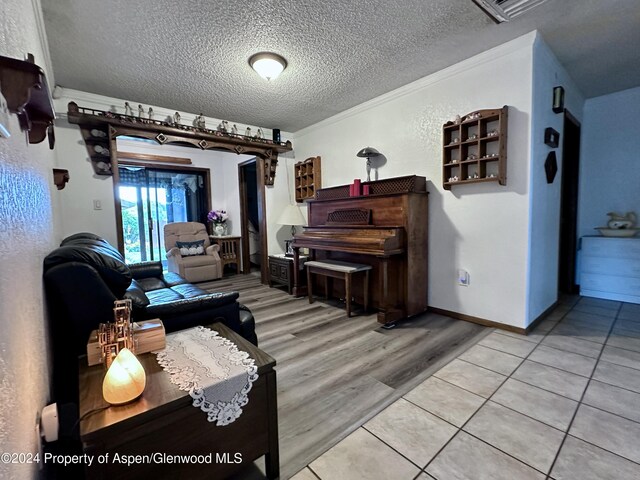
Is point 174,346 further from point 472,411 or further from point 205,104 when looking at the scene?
point 205,104

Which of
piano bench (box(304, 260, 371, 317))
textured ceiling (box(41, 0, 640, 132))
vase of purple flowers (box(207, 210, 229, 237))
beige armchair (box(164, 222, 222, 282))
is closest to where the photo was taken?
textured ceiling (box(41, 0, 640, 132))

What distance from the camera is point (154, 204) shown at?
237 inches

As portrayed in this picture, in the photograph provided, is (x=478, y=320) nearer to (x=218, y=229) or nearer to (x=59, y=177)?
(x=59, y=177)

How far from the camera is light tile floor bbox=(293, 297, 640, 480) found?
A: 50.8 inches

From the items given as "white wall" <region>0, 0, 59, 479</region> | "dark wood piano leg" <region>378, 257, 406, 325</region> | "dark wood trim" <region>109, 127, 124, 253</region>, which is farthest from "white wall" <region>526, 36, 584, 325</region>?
"dark wood trim" <region>109, 127, 124, 253</region>

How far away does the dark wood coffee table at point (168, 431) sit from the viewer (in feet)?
2.94

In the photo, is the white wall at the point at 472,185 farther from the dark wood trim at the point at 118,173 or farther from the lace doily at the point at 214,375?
the dark wood trim at the point at 118,173

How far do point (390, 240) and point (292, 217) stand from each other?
2.06m

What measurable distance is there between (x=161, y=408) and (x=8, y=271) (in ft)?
1.94

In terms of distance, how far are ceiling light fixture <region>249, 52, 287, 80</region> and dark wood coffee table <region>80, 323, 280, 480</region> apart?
8.03ft

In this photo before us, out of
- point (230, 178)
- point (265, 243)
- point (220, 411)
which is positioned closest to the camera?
point (220, 411)

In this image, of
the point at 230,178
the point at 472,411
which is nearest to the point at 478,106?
the point at 472,411

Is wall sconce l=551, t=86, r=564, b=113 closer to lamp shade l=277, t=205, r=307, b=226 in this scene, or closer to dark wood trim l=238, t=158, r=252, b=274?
lamp shade l=277, t=205, r=307, b=226

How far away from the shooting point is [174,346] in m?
1.36
